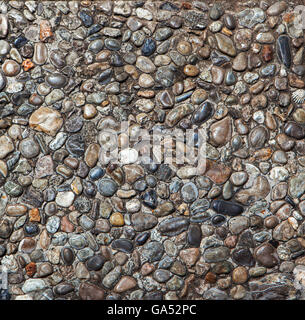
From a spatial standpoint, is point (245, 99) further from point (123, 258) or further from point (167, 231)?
point (123, 258)

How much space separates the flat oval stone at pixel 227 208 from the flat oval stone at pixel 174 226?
4.3 inches

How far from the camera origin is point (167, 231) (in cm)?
123

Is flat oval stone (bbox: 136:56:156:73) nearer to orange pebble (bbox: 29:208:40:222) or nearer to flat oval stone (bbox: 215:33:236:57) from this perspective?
flat oval stone (bbox: 215:33:236:57)

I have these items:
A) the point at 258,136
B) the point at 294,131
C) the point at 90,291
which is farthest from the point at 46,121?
the point at 294,131

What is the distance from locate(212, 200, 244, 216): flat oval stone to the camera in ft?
4.03

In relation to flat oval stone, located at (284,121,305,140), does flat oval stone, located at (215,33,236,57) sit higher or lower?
higher

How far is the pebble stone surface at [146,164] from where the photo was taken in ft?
4.04

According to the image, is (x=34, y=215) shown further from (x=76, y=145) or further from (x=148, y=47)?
(x=148, y=47)

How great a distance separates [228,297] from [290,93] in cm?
69

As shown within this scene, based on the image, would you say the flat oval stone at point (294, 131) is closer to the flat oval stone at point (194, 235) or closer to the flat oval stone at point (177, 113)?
the flat oval stone at point (177, 113)

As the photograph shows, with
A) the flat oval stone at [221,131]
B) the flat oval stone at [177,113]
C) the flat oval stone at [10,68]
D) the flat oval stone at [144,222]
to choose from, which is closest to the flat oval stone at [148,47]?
the flat oval stone at [177,113]

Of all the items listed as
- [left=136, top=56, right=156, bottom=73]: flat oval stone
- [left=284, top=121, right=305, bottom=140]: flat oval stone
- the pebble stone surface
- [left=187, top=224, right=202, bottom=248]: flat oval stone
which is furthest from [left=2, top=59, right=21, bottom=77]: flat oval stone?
[left=284, top=121, right=305, bottom=140]: flat oval stone

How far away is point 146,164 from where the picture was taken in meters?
1.24

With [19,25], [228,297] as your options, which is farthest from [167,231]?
[19,25]
